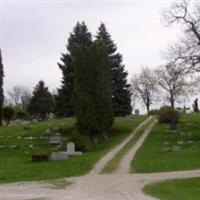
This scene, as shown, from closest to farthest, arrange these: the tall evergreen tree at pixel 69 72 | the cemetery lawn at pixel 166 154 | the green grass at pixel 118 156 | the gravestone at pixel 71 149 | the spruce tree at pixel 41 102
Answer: the green grass at pixel 118 156
the cemetery lawn at pixel 166 154
the gravestone at pixel 71 149
the tall evergreen tree at pixel 69 72
the spruce tree at pixel 41 102

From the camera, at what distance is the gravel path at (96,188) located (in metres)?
19.7

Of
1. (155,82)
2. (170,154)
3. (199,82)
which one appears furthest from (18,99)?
(170,154)

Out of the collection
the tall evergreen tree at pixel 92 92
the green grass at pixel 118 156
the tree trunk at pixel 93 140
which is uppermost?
the tall evergreen tree at pixel 92 92

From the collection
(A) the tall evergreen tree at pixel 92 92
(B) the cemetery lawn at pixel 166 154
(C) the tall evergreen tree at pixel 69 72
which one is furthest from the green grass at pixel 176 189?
(C) the tall evergreen tree at pixel 69 72

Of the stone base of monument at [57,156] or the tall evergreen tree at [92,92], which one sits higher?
the tall evergreen tree at [92,92]

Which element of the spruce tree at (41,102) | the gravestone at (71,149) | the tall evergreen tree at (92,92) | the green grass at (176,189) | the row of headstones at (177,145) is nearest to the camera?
the green grass at (176,189)

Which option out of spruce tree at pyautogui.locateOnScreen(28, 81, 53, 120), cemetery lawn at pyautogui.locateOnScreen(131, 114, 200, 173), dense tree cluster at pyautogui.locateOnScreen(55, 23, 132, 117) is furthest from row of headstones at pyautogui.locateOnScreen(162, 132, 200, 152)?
spruce tree at pyautogui.locateOnScreen(28, 81, 53, 120)

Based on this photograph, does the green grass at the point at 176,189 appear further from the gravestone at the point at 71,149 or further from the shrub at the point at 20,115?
the shrub at the point at 20,115

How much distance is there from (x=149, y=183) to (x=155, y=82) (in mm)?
85199

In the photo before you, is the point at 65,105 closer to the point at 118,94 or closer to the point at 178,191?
the point at 118,94

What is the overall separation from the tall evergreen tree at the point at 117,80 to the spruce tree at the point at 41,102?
3300cm

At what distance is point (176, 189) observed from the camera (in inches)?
869

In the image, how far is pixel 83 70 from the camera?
47.5 m

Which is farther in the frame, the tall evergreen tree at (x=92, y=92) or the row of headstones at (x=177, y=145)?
the tall evergreen tree at (x=92, y=92)
